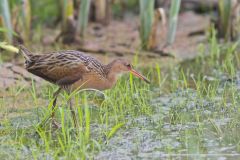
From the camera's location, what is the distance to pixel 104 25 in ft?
41.5

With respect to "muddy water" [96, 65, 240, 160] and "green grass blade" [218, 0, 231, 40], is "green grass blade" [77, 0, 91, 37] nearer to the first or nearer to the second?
"green grass blade" [218, 0, 231, 40]

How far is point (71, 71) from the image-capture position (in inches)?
331

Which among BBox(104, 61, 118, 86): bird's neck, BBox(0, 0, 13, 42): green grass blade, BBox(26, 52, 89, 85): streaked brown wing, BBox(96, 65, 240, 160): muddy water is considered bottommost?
BBox(96, 65, 240, 160): muddy water

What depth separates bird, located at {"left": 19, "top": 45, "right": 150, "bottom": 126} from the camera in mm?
8406

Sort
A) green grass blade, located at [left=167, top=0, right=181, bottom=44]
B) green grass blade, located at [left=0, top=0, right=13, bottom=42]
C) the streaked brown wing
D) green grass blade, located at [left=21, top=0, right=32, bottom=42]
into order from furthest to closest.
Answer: green grass blade, located at [left=21, top=0, right=32, bottom=42], green grass blade, located at [left=167, top=0, right=181, bottom=44], green grass blade, located at [left=0, top=0, right=13, bottom=42], the streaked brown wing

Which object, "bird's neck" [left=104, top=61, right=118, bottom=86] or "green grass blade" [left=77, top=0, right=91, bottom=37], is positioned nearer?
"bird's neck" [left=104, top=61, right=118, bottom=86]

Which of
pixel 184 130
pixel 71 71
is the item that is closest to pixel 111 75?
pixel 71 71

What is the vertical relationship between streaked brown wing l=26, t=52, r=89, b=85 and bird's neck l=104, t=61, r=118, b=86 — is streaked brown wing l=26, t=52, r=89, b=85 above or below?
above

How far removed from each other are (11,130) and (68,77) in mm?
839

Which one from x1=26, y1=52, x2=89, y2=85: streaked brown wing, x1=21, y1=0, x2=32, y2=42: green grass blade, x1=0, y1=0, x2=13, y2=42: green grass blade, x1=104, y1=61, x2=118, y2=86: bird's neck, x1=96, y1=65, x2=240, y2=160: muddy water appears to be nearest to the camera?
x1=96, y1=65, x2=240, y2=160: muddy water

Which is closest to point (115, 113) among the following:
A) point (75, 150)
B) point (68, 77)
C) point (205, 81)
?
point (68, 77)

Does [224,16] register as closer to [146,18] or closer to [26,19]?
[146,18]

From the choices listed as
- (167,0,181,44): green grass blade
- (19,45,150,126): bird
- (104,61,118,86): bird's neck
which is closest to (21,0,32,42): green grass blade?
(167,0,181,44): green grass blade

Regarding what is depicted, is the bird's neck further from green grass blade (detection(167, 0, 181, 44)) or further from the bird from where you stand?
green grass blade (detection(167, 0, 181, 44))
